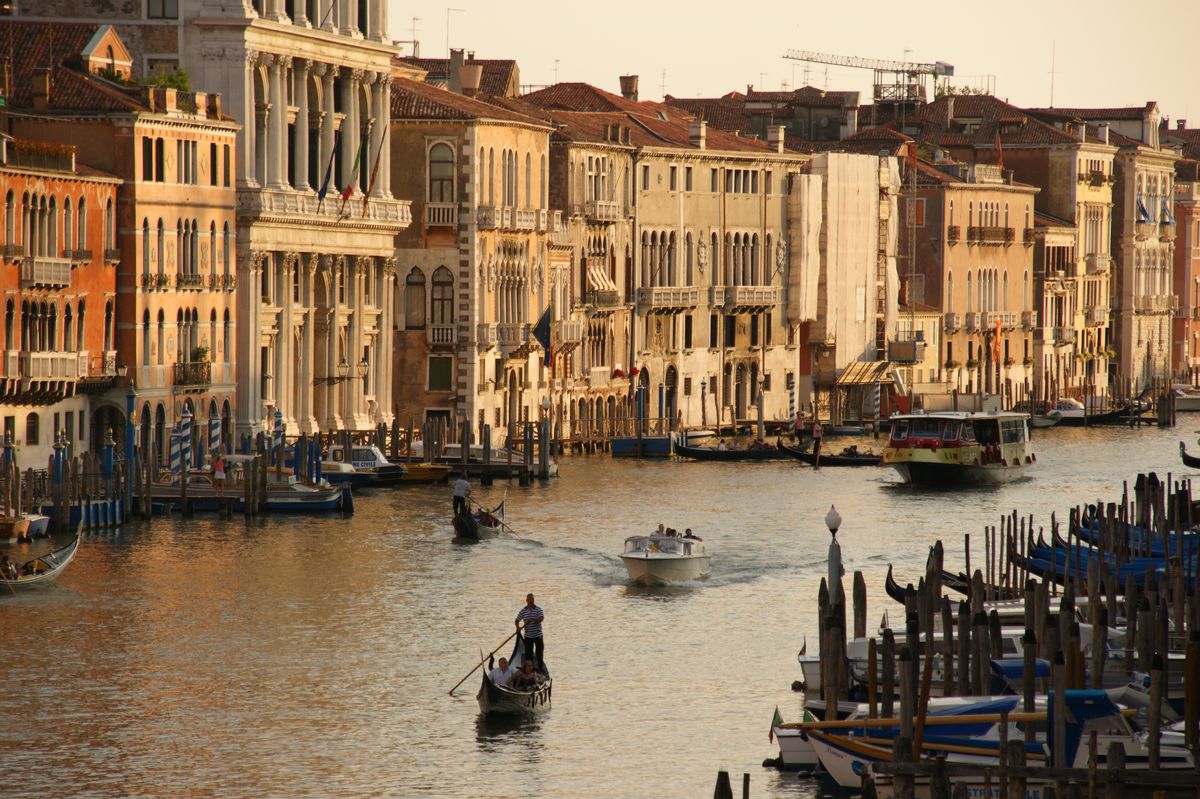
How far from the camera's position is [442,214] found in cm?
6950

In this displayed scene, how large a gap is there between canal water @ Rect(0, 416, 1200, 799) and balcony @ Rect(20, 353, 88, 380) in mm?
3308

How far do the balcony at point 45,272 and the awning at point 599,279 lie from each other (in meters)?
25.6

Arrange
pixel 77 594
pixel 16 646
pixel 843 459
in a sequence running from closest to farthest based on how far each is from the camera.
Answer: pixel 16 646
pixel 77 594
pixel 843 459

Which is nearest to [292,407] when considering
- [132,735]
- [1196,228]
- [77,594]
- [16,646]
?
[77,594]

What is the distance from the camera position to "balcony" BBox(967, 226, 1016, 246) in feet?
319

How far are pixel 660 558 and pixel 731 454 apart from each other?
27.8 m

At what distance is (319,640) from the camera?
122ft

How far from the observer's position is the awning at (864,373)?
89938 millimetres

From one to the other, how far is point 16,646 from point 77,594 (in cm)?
439

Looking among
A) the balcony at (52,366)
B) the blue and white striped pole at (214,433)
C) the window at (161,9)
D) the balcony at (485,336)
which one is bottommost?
the blue and white striped pole at (214,433)

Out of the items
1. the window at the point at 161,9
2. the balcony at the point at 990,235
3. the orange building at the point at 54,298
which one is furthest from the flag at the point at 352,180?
Result: the balcony at the point at 990,235

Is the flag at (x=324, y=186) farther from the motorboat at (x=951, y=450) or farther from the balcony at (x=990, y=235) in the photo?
the balcony at (x=990, y=235)

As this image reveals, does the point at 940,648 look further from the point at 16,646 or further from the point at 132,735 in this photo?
the point at 16,646

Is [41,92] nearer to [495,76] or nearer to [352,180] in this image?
[352,180]
